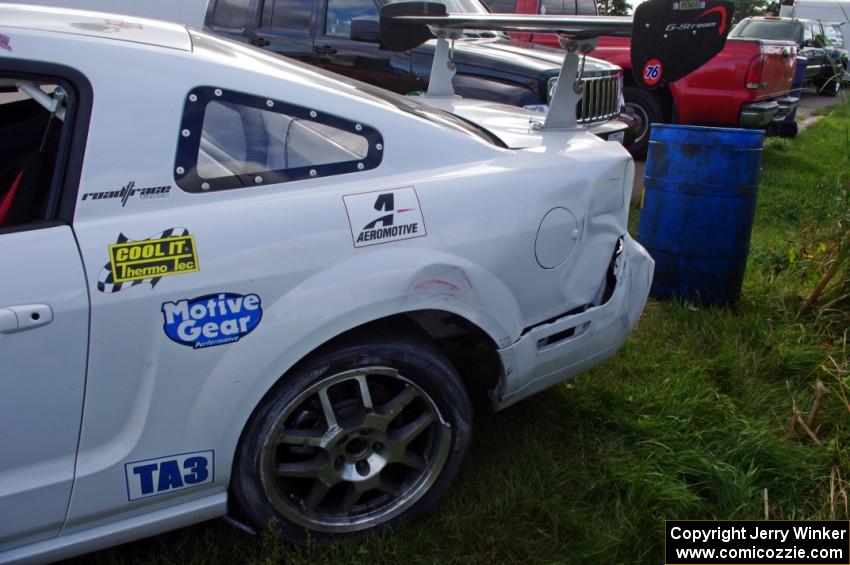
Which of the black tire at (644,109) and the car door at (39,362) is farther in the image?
the black tire at (644,109)

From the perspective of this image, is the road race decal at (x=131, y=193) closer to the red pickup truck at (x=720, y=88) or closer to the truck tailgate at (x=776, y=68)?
the red pickup truck at (x=720, y=88)

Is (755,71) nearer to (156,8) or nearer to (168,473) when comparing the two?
(156,8)

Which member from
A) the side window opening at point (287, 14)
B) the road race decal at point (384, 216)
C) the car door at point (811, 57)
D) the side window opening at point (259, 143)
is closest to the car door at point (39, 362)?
the side window opening at point (259, 143)

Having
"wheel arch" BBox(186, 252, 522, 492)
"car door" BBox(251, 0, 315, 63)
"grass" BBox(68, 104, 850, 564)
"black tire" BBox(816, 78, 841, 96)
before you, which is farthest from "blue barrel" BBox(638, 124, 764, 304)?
"car door" BBox(251, 0, 315, 63)

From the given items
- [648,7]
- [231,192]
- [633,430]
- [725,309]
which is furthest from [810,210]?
[231,192]

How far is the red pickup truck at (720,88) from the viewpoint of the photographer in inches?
301

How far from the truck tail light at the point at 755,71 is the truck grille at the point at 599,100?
82.3 inches

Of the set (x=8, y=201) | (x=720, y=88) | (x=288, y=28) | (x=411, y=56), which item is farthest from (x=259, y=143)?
→ (x=720, y=88)

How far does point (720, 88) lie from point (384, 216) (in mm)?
6688

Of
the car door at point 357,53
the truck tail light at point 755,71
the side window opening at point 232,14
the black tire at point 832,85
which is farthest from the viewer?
the truck tail light at point 755,71

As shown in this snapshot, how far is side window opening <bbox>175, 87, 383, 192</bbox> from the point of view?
192 centimetres

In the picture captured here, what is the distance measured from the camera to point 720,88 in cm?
771

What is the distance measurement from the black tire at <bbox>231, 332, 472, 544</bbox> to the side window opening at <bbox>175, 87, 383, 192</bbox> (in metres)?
0.51

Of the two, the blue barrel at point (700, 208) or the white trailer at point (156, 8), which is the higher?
the white trailer at point (156, 8)
